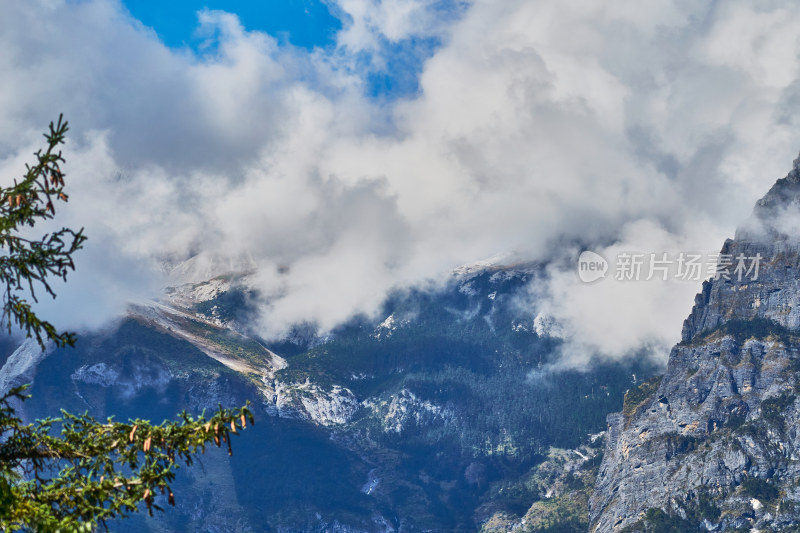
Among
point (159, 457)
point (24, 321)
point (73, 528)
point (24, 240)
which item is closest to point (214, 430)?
point (159, 457)

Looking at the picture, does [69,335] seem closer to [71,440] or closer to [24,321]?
[24,321]

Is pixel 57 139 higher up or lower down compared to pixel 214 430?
higher up

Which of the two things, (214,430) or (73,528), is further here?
(214,430)

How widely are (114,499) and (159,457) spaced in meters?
2.49

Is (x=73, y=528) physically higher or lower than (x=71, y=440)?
lower

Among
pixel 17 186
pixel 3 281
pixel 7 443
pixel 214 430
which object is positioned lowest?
pixel 7 443

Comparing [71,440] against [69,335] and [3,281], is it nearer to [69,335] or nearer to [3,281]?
[69,335]

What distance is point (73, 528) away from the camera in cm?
3478

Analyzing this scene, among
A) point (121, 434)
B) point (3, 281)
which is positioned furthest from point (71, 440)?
point (3, 281)

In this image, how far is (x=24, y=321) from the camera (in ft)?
120

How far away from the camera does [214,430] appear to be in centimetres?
3728

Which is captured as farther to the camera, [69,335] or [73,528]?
[69,335]

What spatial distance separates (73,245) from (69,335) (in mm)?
3914

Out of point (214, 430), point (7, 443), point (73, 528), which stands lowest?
point (73, 528)
